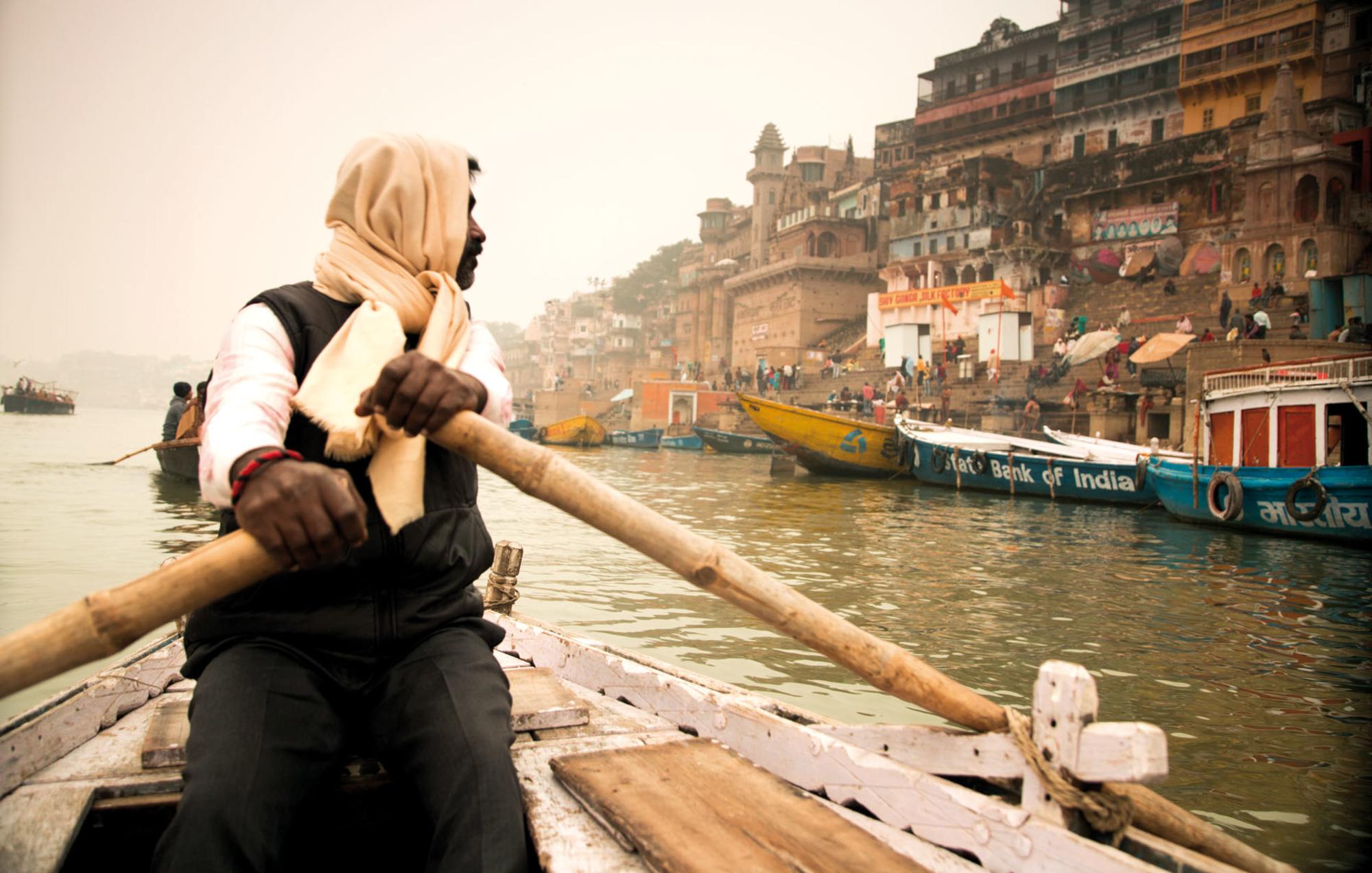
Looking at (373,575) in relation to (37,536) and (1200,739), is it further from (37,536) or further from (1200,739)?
(37,536)

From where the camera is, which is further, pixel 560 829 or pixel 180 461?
pixel 180 461

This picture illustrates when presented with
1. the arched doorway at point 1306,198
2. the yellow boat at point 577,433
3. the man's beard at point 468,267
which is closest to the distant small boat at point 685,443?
the yellow boat at point 577,433

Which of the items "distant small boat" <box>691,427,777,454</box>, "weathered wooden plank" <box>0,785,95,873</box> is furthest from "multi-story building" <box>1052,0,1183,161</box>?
"weathered wooden plank" <box>0,785,95,873</box>

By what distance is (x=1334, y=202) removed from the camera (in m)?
29.2

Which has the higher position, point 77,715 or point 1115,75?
point 1115,75

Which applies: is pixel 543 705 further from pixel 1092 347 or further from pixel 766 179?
pixel 766 179

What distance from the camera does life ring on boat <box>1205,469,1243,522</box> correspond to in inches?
526

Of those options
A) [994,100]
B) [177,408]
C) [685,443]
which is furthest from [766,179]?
[177,408]

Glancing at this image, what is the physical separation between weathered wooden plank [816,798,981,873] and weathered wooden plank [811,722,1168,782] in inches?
6.9

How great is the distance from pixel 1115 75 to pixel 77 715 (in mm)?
48827

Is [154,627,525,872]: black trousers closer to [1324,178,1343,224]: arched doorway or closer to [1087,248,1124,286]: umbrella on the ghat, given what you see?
[1324,178,1343,224]: arched doorway

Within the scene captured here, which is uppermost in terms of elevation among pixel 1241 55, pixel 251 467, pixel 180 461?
pixel 1241 55

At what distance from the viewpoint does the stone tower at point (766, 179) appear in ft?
211

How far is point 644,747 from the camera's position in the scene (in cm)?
247
